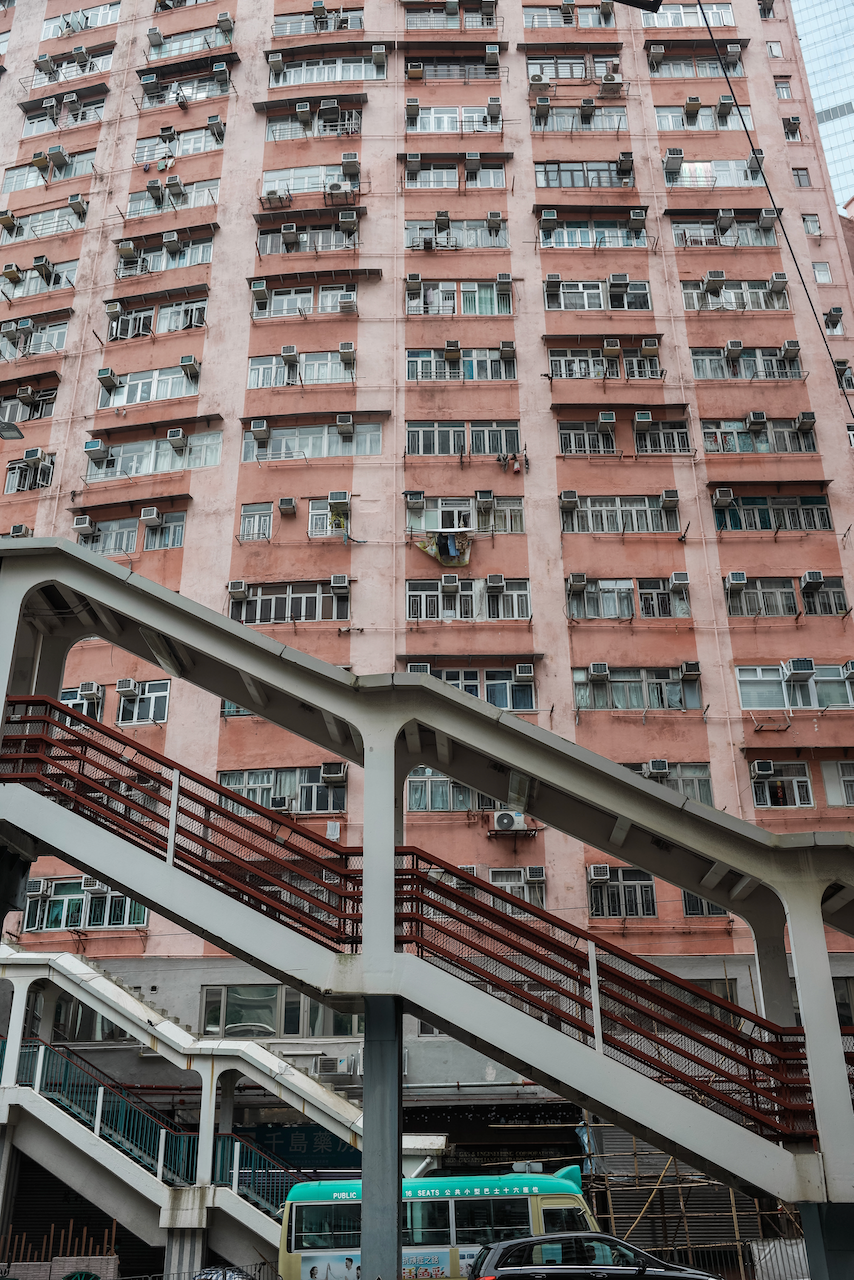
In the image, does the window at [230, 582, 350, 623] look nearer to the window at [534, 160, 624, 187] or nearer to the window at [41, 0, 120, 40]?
the window at [534, 160, 624, 187]

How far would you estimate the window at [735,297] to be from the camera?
28.1m

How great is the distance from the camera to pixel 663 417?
2686cm

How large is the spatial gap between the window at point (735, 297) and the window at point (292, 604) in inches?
502

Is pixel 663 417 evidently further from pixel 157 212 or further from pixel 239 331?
pixel 157 212

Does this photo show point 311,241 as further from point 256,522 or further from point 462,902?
point 462,902

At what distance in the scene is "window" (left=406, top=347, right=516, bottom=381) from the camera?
27344 millimetres

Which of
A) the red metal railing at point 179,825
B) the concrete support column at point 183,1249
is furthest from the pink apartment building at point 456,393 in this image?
the red metal railing at point 179,825

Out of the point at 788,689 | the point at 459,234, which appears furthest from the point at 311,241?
the point at 788,689

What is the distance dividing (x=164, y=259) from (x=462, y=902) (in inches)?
1052

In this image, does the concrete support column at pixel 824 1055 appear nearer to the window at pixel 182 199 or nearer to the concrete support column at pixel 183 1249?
the concrete support column at pixel 183 1249

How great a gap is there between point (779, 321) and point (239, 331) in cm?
1479

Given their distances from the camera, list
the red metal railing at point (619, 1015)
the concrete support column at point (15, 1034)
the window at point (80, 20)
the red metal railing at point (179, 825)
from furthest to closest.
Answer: the window at point (80, 20) < the concrete support column at point (15, 1034) < the red metal railing at point (179, 825) < the red metal railing at point (619, 1015)

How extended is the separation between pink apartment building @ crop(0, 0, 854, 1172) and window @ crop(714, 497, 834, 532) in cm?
7

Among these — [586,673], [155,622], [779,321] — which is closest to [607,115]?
[779,321]
